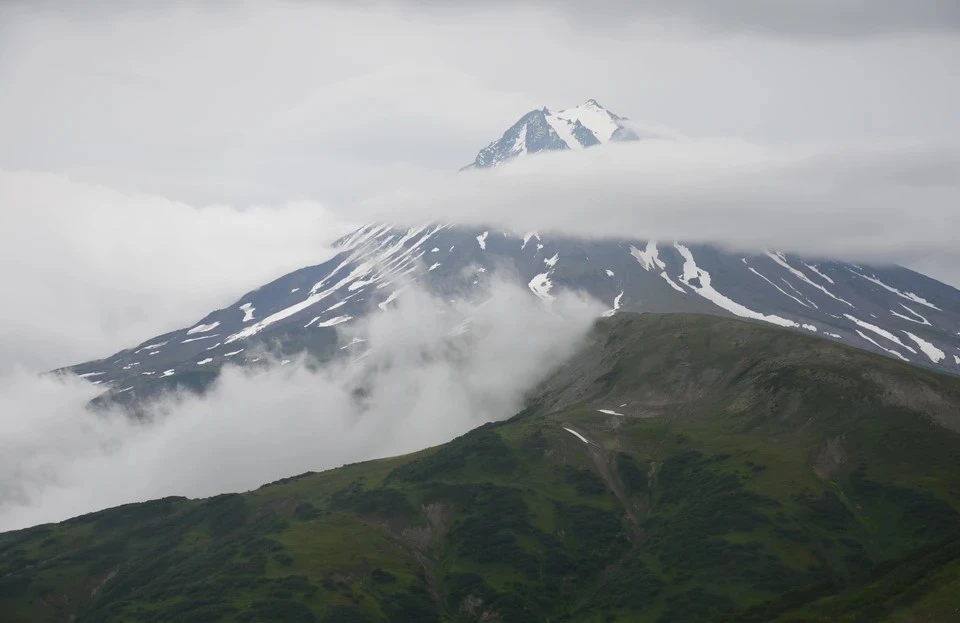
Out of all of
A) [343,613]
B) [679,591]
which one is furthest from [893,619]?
[343,613]

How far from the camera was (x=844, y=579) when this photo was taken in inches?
7244

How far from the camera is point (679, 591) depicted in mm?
197125

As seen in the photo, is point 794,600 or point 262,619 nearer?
point 794,600

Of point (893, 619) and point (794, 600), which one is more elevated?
point (893, 619)

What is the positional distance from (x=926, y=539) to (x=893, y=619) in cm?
7736

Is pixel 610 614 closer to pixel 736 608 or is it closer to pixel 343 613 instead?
pixel 736 608

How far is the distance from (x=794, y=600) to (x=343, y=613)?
313 ft

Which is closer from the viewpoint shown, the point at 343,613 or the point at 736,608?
the point at 736,608

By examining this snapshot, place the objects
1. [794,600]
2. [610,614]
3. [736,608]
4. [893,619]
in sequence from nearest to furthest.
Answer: [893,619] → [794,600] → [736,608] → [610,614]

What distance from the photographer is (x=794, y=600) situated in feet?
554

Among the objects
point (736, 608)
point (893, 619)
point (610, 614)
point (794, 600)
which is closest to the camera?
point (893, 619)

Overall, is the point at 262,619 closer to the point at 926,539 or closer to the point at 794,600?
the point at 794,600

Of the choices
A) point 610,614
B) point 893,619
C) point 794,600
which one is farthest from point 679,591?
point 893,619

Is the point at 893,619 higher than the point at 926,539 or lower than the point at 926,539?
higher
